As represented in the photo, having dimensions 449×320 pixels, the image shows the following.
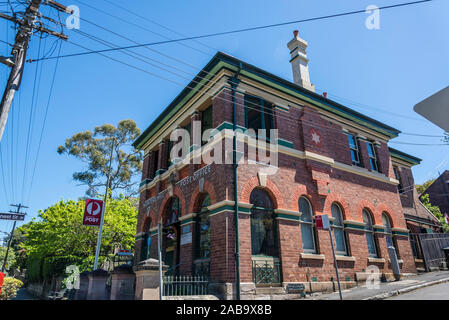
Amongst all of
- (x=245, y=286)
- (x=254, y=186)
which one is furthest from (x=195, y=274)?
(x=254, y=186)

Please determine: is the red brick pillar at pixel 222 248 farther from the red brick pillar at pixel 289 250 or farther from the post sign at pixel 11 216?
the post sign at pixel 11 216

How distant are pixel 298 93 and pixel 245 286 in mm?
8791

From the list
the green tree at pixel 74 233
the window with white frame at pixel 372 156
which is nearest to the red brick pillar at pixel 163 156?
the green tree at pixel 74 233

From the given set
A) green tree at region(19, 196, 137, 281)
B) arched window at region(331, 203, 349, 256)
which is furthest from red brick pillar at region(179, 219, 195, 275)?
green tree at region(19, 196, 137, 281)

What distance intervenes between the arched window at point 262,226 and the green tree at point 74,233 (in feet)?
39.3

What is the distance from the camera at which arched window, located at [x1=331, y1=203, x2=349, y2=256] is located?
41.3 feet

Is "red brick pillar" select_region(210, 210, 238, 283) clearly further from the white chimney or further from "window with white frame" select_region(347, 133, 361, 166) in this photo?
the white chimney

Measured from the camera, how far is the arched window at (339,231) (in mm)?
12594

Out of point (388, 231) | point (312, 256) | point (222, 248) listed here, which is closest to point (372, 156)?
point (388, 231)

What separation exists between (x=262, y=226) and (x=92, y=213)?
30.7 ft

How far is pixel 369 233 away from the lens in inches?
556

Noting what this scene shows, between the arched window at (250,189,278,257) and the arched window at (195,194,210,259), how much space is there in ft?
6.12

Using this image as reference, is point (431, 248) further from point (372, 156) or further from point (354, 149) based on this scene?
point (354, 149)
